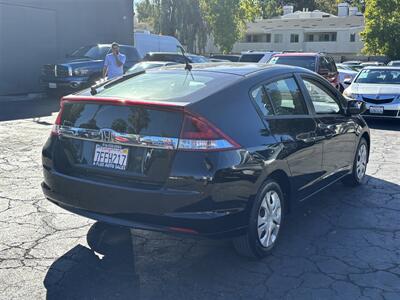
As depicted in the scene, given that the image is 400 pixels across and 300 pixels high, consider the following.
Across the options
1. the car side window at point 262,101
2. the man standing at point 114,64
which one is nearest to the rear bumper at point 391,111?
the man standing at point 114,64

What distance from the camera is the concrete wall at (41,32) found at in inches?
690

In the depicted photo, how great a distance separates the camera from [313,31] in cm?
5350

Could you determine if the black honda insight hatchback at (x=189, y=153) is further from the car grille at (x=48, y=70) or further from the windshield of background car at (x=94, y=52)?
the windshield of background car at (x=94, y=52)

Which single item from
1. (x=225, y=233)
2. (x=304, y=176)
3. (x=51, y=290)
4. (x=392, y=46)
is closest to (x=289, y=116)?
(x=304, y=176)

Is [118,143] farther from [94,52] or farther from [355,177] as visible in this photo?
[94,52]

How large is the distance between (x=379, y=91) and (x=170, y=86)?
29.9ft

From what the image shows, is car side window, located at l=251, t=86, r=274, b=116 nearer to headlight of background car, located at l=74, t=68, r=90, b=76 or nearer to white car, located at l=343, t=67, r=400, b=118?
white car, located at l=343, t=67, r=400, b=118

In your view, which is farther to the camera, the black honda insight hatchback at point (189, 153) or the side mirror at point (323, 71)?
the side mirror at point (323, 71)

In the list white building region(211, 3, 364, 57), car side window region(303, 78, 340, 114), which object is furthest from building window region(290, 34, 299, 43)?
car side window region(303, 78, 340, 114)

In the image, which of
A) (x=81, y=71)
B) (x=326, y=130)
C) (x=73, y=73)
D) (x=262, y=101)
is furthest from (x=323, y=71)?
(x=262, y=101)

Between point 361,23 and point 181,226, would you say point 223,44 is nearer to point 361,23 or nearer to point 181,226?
point 361,23

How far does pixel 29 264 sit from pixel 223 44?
40.3m

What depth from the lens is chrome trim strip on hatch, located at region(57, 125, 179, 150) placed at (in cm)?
368

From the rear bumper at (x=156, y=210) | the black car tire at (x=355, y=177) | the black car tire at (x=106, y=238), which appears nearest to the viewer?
the rear bumper at (x=156, y=210)
